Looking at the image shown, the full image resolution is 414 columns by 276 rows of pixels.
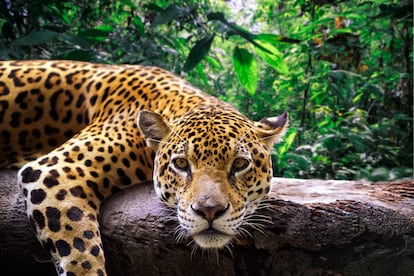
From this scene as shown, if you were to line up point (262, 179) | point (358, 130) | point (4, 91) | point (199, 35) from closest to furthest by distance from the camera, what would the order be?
point (262, 179) < point (4, 91) < point (199, 35) < point (358, 130)

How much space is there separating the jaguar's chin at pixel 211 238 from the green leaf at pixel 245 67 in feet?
5.40

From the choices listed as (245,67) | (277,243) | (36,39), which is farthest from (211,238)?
(36,39)

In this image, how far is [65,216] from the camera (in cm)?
223

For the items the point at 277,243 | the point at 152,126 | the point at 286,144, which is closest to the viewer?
the point at 277,243

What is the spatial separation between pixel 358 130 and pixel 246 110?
1.85m

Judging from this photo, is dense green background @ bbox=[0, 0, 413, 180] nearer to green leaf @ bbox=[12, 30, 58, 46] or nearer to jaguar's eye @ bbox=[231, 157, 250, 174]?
green leaf @ bbox=[12, 30, 58, 46]

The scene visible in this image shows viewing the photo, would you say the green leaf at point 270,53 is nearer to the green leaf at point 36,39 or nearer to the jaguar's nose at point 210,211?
the green leaf at point 36,39

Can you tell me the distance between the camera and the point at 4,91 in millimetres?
3338

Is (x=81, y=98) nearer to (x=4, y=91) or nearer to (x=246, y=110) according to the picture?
(x=4, y=91)

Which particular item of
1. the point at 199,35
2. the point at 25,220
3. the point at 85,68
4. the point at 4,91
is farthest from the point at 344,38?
the point at 25,220

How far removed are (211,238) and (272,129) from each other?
0.83 metres

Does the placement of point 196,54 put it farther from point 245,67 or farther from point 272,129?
point 272,129

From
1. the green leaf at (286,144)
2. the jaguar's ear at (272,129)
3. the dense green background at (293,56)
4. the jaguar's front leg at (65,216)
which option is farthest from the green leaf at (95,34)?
the green leaf at (286,144)

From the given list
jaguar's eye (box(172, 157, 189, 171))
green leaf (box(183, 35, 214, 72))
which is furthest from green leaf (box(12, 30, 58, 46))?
jaguar's eye (box(172, 157, 189, 171))
